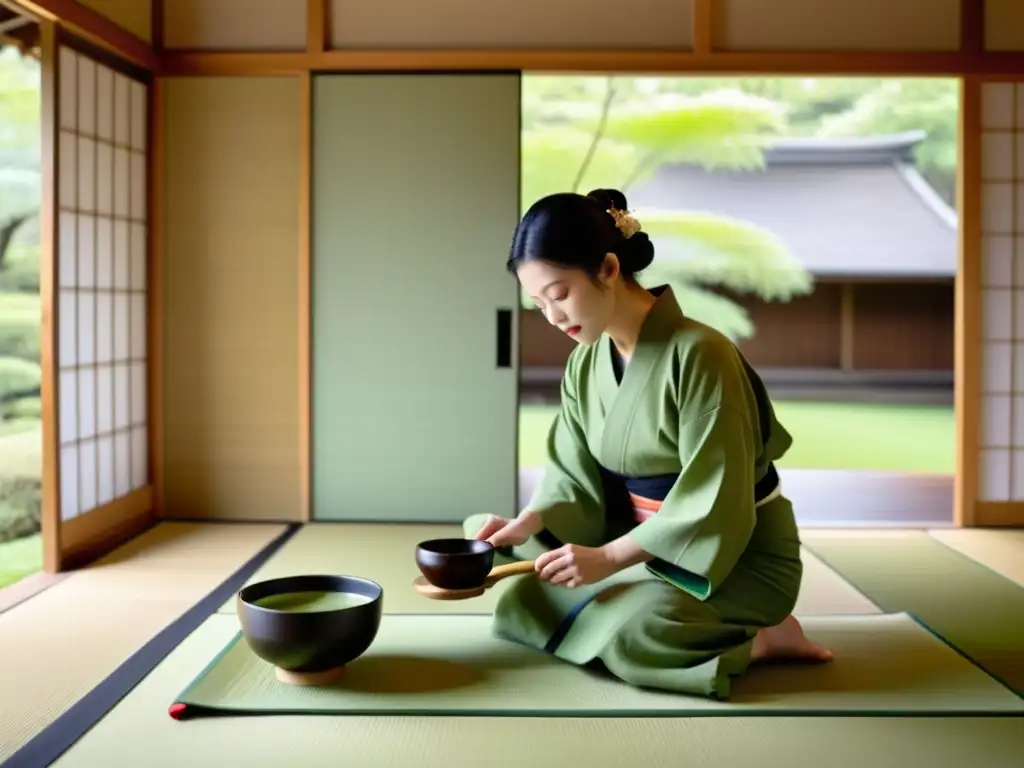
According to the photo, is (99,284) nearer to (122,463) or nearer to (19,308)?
(122,463)

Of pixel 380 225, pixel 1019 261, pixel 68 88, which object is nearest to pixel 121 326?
pixel 68 88

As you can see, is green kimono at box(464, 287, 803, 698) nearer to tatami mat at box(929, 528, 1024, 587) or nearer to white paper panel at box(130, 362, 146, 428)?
tatami mat at box(929, 528, 1024, 587)

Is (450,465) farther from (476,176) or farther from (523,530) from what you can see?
(523,530)

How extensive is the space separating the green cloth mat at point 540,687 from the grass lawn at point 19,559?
1632 mm

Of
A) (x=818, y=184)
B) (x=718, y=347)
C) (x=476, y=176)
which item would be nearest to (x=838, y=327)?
(x=818, y=184)

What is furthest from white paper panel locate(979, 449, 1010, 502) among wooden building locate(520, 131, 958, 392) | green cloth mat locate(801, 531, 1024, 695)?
wooden building locate(520, 131, 958, 392)

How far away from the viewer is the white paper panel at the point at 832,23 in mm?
4746

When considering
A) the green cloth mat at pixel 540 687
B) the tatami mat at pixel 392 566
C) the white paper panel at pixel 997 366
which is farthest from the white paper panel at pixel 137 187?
the white paper panel at pixel 997 366

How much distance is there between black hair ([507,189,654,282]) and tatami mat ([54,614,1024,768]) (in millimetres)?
1044

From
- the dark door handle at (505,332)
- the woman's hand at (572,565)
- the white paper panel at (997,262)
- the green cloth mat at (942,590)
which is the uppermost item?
the white paper panel at (997,262)

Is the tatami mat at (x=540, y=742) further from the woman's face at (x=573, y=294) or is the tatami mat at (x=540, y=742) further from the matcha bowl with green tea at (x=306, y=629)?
the woman's face at (x=573, y=294)

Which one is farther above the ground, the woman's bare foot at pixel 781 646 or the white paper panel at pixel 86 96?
the white paper panel at pixel 86 96

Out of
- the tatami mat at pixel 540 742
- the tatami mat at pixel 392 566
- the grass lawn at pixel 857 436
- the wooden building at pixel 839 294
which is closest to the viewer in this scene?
the tatami mat at pixel 540 742

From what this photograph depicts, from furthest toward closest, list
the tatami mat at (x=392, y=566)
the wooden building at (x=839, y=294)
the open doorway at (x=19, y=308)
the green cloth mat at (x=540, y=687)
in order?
1. the wooden building at (x=839, y=294)
2. the open doorway at (x=19, y=308)
3. the tatami mat at (x=392, y=566)
4. the green cloth mat at (x=540, y=687)
